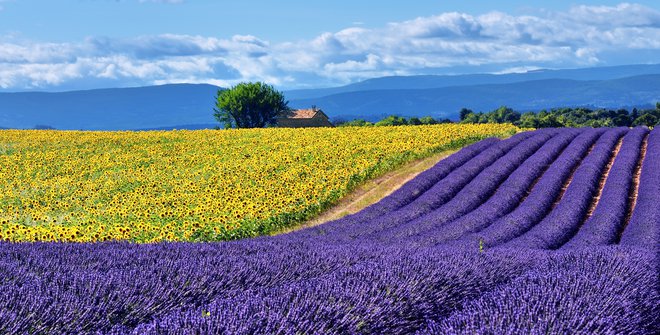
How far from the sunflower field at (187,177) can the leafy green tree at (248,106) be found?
43.9 metres

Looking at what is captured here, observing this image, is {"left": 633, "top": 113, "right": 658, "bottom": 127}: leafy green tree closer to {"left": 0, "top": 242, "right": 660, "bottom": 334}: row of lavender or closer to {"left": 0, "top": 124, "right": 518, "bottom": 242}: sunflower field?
{"left": 0, "top": 124, "right": 518, "bottom": 242}: sunflower field

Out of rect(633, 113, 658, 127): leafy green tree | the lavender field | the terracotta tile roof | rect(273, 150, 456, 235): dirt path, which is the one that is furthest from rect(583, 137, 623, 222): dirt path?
the terracotta tile roof

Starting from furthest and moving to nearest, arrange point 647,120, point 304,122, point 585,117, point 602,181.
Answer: point 304,122 < point 585,117 < point 647,120 < point 602,181

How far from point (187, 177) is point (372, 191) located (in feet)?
22.6

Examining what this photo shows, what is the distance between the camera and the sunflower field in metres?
18.5

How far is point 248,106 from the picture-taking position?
85.9 meters

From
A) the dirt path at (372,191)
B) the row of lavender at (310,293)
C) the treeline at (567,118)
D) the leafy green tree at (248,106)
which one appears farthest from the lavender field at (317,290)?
the leafy green tree at (248,106)

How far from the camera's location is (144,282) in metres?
6.26

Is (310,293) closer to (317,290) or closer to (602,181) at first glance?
(317,290)

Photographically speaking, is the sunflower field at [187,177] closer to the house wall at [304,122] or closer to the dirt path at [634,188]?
the dirt path at [634,188]

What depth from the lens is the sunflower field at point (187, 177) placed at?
1847 centimetres

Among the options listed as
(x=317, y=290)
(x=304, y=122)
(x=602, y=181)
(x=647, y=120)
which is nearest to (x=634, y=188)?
(x=602, y=181)

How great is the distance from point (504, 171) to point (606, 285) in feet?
60.9

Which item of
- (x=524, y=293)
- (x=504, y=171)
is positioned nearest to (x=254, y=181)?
(x=504, y=171)
